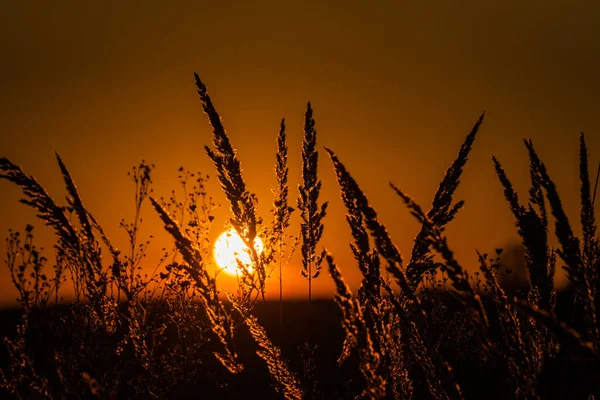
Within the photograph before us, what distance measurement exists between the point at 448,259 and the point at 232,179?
74.2 inches

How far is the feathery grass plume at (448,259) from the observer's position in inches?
43.8

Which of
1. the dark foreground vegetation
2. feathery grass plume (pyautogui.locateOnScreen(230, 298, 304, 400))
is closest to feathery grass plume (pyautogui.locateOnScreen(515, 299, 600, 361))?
the dark foreground vegetation

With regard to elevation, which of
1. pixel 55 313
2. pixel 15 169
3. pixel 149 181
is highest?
pixel 149 181

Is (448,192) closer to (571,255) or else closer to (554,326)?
(571,255)

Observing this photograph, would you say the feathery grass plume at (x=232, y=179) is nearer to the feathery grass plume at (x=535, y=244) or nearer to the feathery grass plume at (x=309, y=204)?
the feathery grass plume at (x=309, y=204)

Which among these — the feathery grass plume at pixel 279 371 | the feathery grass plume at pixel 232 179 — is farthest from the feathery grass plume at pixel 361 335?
the feathery grass plume at pixel 232 179

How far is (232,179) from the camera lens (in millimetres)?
2846

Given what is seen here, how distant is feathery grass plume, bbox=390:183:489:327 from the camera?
1112 millimetres

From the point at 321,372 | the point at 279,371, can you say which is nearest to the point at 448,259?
the point at 279,371

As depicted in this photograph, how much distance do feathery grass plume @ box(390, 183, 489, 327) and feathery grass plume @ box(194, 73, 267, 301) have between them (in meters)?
1.74

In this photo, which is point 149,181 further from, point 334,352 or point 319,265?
point 334,352

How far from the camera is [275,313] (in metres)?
17.0

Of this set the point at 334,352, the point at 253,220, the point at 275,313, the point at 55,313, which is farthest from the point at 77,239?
the point at 275,313

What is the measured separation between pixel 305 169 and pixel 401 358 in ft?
4.35
